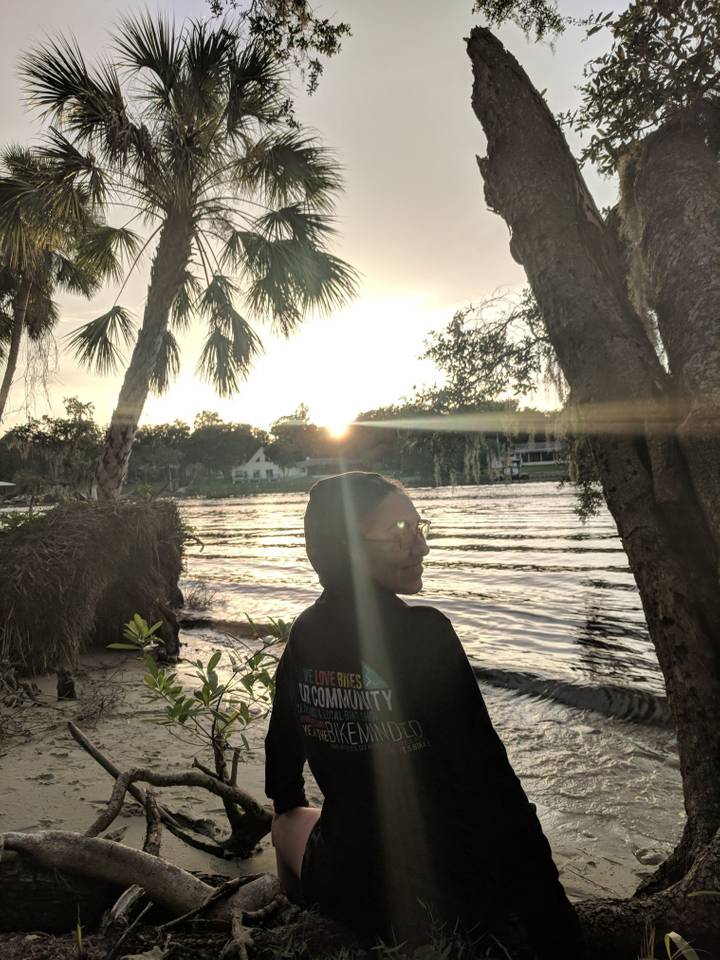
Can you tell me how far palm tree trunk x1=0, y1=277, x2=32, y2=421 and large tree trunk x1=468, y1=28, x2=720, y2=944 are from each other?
16.2m

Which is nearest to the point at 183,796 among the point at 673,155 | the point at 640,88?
the point at 673,155

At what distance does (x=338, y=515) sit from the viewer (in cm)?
157

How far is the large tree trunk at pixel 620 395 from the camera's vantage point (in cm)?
195

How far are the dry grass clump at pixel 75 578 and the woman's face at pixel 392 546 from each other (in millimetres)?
4437

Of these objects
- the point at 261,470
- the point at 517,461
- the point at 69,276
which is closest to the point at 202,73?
the point at 69,276

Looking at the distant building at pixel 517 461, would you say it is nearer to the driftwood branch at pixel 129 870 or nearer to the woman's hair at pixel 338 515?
the driftwood branch at pixel 129 870

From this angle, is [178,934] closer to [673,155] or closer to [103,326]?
[673,155]

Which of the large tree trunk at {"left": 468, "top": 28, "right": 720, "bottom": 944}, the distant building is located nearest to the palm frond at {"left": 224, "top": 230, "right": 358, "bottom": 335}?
the large tree trunk at {"left": 468, "top": 28, "right": 720, "bottom": 944}

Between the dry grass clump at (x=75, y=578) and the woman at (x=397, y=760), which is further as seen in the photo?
the dry grass clump at (x=75, y=578)

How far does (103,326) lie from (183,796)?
29.4 ft

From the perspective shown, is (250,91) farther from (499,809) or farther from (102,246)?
(499,809)

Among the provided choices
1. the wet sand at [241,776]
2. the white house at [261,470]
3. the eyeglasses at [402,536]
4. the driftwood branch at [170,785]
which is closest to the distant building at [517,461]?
the white house at [261,470]

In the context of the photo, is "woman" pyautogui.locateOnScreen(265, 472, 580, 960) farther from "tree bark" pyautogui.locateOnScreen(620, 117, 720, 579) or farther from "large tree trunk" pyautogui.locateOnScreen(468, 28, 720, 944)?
"tree bark" pyautogui.locateOnScreen(620, 117, 720, 579)

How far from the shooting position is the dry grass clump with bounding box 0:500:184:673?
515 centimetres
